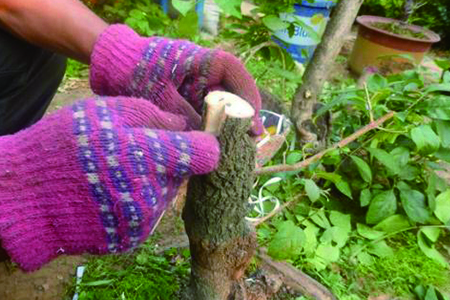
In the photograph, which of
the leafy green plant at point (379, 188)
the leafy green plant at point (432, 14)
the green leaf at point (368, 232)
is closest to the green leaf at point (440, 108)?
the leafy green plant at point (379, 188)

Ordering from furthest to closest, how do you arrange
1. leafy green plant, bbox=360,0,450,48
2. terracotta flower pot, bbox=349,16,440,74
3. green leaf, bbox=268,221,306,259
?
leafy green plant, bbox=360,0,450,48, terracotta flower pot, bbox=349,16,440,74, green leaf, bbox=268,221,306,259

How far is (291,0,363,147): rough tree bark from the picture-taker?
1896 millimetres

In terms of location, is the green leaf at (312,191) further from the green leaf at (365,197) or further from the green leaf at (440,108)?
the green leaf at (440,108)

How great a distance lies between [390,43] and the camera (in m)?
3.48

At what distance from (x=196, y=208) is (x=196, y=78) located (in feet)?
1.07

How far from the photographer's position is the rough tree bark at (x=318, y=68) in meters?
1.90

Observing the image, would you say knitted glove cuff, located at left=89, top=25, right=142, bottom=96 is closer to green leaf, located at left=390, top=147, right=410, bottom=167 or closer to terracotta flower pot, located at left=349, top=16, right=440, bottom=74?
green leaf, located at left=390, top=147, right=410, bottom=167

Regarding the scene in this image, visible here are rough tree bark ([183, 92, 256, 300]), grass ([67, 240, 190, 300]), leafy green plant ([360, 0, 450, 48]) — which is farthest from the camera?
leafy green plant ([360, 0, 450, 48])

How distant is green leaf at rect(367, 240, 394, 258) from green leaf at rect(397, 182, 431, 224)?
6.7 inches

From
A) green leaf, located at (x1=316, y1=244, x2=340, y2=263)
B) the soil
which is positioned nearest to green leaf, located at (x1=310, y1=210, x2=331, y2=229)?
green leaf, located at (x1=316, y1=244, x2=340, y2=263)

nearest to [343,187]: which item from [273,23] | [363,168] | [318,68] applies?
[363,168]

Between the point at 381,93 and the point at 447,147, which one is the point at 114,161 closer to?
the point at 381,93

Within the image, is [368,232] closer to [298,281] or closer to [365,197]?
[365,197]

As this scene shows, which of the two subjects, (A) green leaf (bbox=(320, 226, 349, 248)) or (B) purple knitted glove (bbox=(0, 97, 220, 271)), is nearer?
(B) purple knitted glove (bbox=(0, 97, 220, 271))
